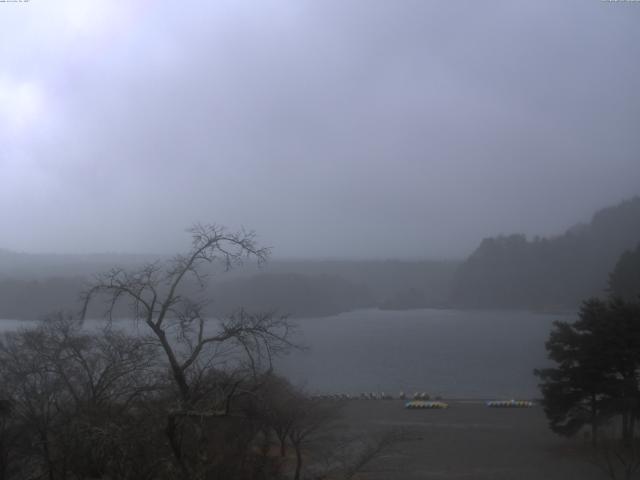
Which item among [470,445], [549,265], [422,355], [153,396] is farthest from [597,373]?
[549,265]

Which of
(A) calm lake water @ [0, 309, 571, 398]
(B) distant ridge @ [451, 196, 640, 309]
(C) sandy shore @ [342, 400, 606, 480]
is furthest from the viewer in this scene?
(B) distant ridge @ [451, 196, 640, 309]

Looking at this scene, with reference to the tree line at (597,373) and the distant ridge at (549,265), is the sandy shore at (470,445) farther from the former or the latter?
the distant ridge at (549,265)

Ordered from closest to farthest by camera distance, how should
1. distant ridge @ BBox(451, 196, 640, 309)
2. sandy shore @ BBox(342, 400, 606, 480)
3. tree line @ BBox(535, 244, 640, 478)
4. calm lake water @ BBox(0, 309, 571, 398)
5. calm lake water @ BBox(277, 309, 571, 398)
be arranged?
sandy shore @ BBox(342, 400, 606, 480) < tree line @ BBox(535, 244, 640, 478) < calm lake water @ BBox(0, 309, 571, 398) < calm lake water @ BBox(277, 309, 571, 398) < distant ridge @ BBox(451, 196, 640, 309)

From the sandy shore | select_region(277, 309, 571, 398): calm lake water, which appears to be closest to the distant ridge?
select_region(277, 309, 571, 398): calm lake water

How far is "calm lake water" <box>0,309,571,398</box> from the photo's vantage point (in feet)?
99.2

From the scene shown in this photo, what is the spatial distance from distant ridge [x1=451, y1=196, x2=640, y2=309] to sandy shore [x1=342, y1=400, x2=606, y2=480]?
19.0 meters

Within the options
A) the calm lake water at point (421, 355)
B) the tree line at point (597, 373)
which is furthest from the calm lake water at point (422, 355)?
the tree line at point (597, 373)

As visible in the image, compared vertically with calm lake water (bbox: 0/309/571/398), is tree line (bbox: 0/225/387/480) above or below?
above

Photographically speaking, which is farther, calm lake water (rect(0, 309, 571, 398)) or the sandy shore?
calm lake water (rect(0, 309, 571, 398))

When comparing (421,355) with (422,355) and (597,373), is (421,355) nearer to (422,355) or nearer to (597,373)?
(422,355)

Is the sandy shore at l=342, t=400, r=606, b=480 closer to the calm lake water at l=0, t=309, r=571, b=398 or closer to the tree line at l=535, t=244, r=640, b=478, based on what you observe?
the tree line at l=535, t=244, r=640, b=478

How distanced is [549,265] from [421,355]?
2104 centimetres

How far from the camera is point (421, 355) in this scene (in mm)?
39469

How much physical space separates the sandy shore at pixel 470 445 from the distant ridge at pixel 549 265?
19.0 meters
